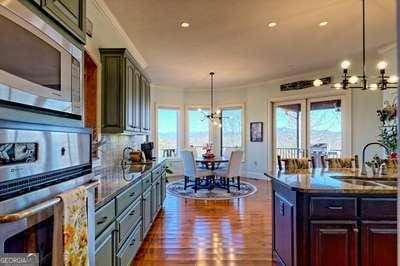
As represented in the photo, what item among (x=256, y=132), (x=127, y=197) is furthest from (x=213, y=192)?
(x=127, y=197)

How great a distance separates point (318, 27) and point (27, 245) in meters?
4.76

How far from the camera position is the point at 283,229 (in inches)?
110

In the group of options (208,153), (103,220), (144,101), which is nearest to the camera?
(103,220)

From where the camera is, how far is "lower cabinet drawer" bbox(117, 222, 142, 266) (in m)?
2.48

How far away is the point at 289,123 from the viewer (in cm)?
866

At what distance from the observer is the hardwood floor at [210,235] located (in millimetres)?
3336

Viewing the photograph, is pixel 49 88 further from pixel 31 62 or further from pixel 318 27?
pixel 318 27

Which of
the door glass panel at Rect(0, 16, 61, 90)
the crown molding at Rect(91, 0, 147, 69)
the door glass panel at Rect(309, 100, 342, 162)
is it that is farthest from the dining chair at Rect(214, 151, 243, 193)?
the door glass panel at Rect(0, 16, 61, 90)

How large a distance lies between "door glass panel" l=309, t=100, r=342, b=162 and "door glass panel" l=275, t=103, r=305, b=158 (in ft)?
1.42

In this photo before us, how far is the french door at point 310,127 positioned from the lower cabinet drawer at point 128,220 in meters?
4.81

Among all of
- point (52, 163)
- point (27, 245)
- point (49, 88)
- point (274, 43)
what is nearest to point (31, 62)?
point (49, 88)

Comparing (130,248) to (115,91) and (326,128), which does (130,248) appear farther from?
(326,128)

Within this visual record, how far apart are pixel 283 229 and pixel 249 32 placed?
3.20 m

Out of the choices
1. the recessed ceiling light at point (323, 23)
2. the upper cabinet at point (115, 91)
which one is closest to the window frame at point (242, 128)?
the recessed ceiling light at point (323, 23)
